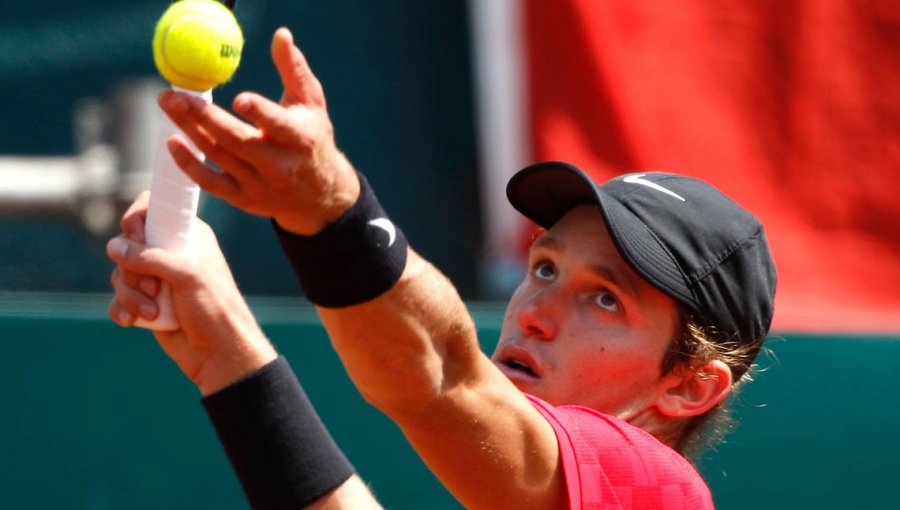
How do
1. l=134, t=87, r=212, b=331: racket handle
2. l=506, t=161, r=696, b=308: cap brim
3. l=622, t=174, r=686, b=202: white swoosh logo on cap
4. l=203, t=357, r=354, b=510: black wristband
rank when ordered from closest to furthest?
l=134, t=87, r=212, b=331: racket handle → l=203, t=357, r=354, b=510: black wristband → l=506, t=161, r=696, b=308: cap brim → l=622, t=174, r=686, b=202: white swoosh logo on cap

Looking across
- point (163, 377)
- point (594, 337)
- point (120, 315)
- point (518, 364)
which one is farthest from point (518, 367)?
point (163, 377)

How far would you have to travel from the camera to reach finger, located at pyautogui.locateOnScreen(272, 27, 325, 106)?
1.27 m

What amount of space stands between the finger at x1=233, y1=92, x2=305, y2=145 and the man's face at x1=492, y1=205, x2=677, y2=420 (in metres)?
0.74

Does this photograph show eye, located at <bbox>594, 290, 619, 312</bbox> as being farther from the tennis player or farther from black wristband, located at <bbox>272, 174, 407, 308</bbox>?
black wristband, located at <bbox>272, 174, 407, 308</bbox>

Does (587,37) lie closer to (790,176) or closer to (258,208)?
(790,176)

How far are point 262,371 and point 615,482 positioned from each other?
412 millimetres

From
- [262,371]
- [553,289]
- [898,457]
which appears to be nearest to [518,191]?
[553,289]

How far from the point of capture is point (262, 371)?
1.67m

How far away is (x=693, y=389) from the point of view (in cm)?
201

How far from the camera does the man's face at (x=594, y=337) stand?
1.92 meters

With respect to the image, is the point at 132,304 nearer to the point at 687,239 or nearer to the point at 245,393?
the point at 245,393

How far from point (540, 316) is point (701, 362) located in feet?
0.74

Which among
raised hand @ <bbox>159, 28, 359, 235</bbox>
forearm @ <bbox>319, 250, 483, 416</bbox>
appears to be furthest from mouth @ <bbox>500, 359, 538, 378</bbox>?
raised hand @ <bbox>159, 28, 359, 235</bbox>

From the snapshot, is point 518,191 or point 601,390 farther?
point 518,191
